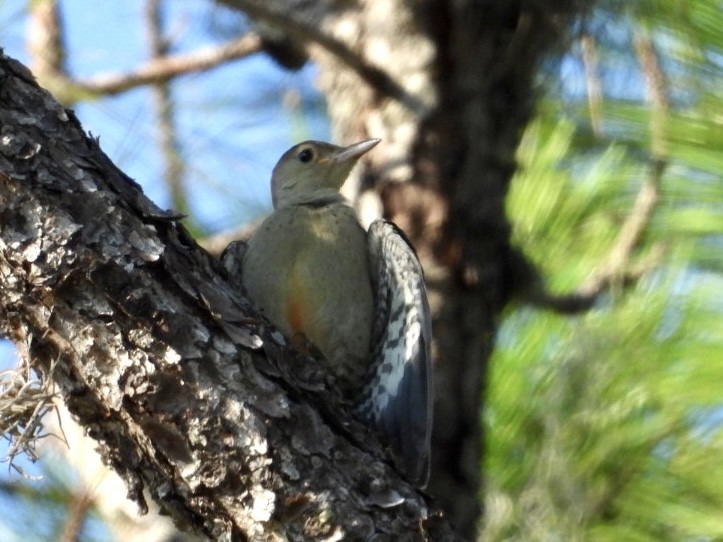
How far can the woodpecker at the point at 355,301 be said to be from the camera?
411 cm

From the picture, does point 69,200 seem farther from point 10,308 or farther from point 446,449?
point 446,449

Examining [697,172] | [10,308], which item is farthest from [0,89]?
[697,172]

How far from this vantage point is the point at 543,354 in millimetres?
4578

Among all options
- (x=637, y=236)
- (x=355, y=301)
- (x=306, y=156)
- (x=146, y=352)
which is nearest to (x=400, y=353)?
(x=355, y=301)

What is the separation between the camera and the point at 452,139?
4746mm

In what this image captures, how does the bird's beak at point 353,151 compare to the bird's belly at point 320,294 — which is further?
the bird's beak at point 353,151

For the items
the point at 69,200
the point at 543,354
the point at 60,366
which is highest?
the point at 69,200

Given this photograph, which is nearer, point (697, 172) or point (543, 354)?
point (697, 172)

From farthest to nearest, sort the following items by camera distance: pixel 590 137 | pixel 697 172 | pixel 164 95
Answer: pixel 164 95
pixel 590 137
pixel 697 172

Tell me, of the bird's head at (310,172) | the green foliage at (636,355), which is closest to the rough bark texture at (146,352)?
the green foliage at (636,355)

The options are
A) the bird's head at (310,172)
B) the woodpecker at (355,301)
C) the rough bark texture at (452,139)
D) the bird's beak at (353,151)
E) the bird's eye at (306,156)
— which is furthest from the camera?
the bird's eye at (306,156)

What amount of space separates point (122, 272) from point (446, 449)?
2.15m

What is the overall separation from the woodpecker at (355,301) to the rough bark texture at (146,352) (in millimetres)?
1205

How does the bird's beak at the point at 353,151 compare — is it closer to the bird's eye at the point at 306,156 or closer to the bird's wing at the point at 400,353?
the bird's eye at the point at 306,156
